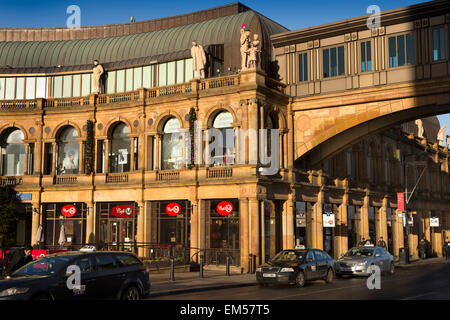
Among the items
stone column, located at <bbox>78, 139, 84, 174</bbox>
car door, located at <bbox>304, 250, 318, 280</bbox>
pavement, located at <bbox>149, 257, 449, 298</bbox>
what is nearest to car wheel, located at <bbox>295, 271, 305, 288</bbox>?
car door, located at <bbox>304, 250, 318, 280</bbox>

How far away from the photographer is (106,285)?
15.7m

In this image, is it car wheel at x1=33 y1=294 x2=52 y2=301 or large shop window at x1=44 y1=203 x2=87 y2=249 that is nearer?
car wheel at x1=33 y1=294 x2=52 y2=301

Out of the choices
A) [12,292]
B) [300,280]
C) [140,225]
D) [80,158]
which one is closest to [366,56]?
[300,280]

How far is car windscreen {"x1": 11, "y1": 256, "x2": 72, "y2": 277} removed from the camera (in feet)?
49.2

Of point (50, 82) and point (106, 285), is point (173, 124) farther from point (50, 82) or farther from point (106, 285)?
point (106, 285)

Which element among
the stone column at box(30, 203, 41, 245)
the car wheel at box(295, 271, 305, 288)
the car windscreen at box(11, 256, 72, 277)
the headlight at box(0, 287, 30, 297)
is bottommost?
the car wheel at box(295, 271, 305, 288)

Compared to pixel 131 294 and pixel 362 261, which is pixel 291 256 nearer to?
pixel 362 261

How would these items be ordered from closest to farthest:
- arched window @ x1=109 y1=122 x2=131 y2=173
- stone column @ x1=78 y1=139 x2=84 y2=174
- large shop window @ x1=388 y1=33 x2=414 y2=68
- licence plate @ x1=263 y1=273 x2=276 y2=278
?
licence plate @ x1=263 y1=273 x2=276 y2=278 → large shop window @ x1=388 y1=33 x2=414 y2=68 → arched window @ x1=109 y1=122 x2=131 y2=173 → stone column @ x1=78 y1=139 x2=84 y2=174

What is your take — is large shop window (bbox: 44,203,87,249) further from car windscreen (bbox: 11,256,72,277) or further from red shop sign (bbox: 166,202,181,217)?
car windscreen (bbox: 11,256,72,277)

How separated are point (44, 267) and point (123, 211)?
78.7ft

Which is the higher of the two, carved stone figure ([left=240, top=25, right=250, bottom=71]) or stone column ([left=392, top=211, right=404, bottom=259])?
carved stone figure ([left=240, top=25, right=250, bottom=71])

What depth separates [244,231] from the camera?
33250mm

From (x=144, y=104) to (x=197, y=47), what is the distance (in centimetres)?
522

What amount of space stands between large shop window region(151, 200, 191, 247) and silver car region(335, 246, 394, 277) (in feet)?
38.1
